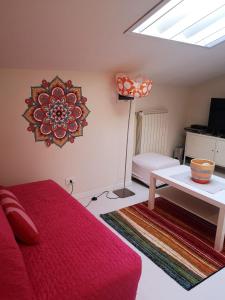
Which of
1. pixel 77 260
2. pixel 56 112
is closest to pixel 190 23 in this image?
pixel 56 112

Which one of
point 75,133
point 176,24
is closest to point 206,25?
point 176,24

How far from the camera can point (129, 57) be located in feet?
8.45

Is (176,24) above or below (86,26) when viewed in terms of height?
above

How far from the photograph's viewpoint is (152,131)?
395cm

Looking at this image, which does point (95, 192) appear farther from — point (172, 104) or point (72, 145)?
point (172, 104)

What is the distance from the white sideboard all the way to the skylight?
66.0 inches

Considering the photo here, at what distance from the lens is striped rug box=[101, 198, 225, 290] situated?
76.6 inches

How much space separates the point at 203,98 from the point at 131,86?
2280 millimetres

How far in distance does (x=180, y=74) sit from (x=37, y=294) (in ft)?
10.7

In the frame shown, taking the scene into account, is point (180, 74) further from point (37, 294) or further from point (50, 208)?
point (37, 294)

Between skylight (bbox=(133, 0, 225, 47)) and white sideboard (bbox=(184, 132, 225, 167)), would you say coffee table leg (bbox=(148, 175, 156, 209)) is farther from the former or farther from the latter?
white sideboard (bbox=(184, 132, 225, 167))

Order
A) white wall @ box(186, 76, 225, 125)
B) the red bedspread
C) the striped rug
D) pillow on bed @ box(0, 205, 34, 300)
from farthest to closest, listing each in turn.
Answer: white wall @ box(186, 76, 225, 125) < the striped rug < the red bedspread < pillow on bed @ box(0, 205, 34, 300)

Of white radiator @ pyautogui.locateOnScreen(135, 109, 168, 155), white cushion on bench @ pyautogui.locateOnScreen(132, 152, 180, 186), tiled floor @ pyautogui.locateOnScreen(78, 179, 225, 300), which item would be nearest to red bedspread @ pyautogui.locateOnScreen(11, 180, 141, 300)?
tiled floor @ pyautogui.locateOnScreen(78, 179, 225, 300)

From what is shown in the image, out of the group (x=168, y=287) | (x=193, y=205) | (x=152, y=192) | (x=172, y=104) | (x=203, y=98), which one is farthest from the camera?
(x=203, y=98)
